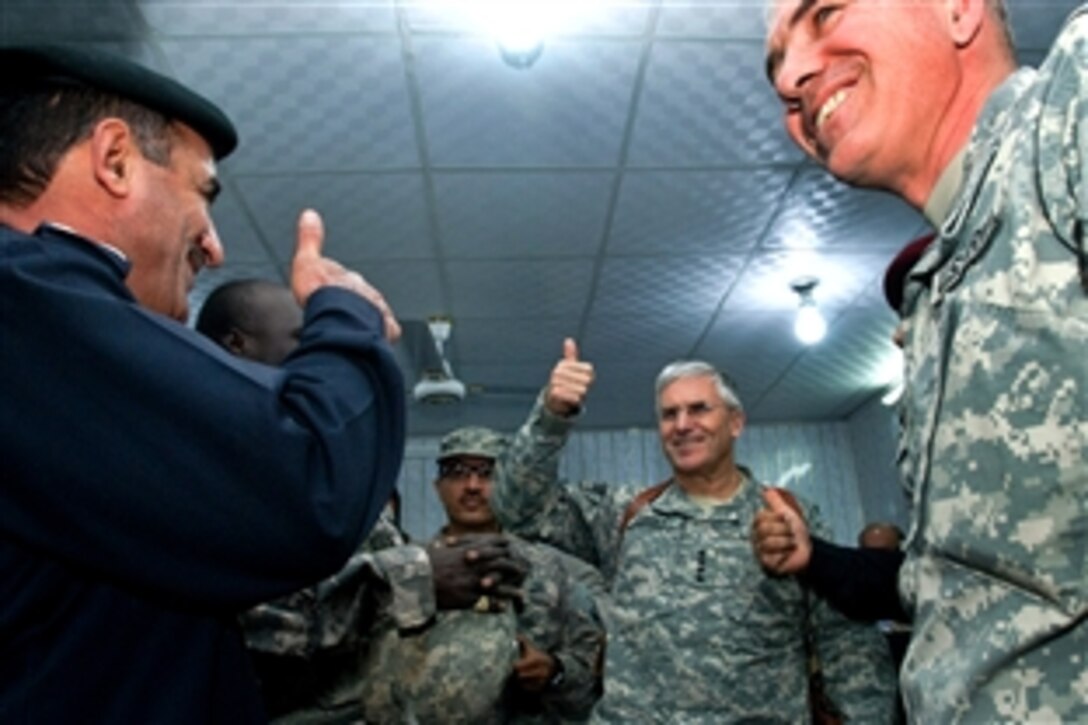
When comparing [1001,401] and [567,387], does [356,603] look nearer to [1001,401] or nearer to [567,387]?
[567,387]

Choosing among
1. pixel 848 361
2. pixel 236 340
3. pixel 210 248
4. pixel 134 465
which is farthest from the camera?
pixel 848 361

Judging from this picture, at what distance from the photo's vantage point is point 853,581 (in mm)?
2029

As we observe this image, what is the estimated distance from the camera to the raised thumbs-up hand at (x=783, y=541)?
80.0 inches

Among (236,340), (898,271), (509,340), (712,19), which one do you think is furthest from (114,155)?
(509,340)

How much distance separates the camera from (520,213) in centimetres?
Answer: 404

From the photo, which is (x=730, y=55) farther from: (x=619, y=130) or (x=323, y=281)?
(x=323, y=281)

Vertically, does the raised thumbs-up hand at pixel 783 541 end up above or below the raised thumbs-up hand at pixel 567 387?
below

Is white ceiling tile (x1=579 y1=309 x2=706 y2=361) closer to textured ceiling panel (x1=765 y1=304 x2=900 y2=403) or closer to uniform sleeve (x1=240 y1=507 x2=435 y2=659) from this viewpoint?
textured ceiling panel (x1=765 y1=304 x2=900 y2=403)

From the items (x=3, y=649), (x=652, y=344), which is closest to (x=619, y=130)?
(x=652, y=344)

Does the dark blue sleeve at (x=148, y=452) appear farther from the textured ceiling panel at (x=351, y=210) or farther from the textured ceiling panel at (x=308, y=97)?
the textured ceiling panel at (x=351, y=210)

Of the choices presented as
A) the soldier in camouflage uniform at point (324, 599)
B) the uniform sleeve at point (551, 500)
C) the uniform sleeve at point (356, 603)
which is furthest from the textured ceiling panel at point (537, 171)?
the uniform sleeve at point (356, 603)

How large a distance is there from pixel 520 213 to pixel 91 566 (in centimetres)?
342

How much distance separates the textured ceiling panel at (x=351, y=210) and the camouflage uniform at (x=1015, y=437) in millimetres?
3148

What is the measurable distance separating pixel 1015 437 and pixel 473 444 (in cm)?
266
